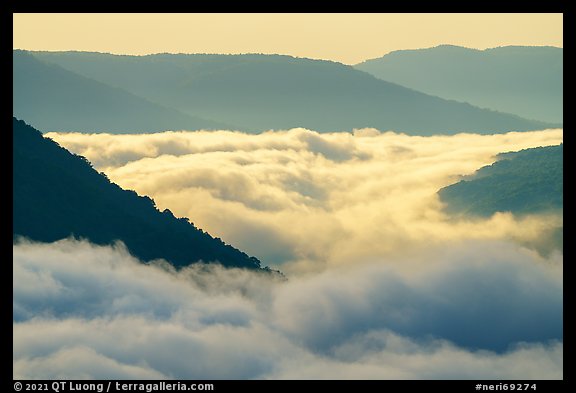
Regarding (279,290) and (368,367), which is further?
(279,290)

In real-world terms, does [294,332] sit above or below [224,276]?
below

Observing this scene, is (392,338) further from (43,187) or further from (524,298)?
(43,187)
